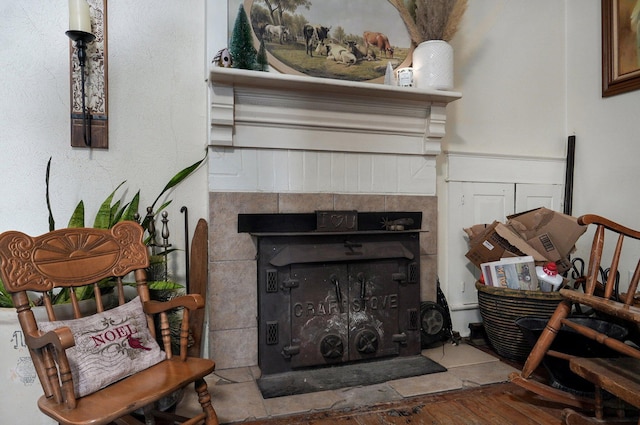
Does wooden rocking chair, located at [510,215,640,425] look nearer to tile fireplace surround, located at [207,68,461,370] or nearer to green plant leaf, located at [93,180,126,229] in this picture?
tile fireplace surround, located at [207,68,461,370]

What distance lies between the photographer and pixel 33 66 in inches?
73.4

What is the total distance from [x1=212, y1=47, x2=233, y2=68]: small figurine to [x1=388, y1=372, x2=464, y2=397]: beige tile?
178 centimetres

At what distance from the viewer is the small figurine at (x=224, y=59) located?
1959 mm

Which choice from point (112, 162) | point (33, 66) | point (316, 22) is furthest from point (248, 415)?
point (316, 22)

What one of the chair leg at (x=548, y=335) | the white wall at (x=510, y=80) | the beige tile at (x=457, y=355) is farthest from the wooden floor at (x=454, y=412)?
the white wall at (x=510, y=80)

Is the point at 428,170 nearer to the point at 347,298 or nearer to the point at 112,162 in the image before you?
the point at 347,298

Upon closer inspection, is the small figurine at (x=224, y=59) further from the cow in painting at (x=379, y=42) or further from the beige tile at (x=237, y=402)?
the beige tile at (x=237, y=402)

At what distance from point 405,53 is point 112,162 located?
70.9 inches

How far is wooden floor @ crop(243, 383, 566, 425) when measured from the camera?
1615 millimetres

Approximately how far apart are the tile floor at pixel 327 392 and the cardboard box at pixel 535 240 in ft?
2.01

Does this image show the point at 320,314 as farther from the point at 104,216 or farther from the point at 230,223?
the point at 104,216

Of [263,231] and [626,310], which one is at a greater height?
[263,231]

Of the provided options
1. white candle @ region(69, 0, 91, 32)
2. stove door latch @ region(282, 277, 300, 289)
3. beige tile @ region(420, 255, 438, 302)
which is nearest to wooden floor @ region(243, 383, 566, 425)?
stove door latch @ region(282, 277, 300, 289)

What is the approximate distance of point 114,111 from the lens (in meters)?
2.00
